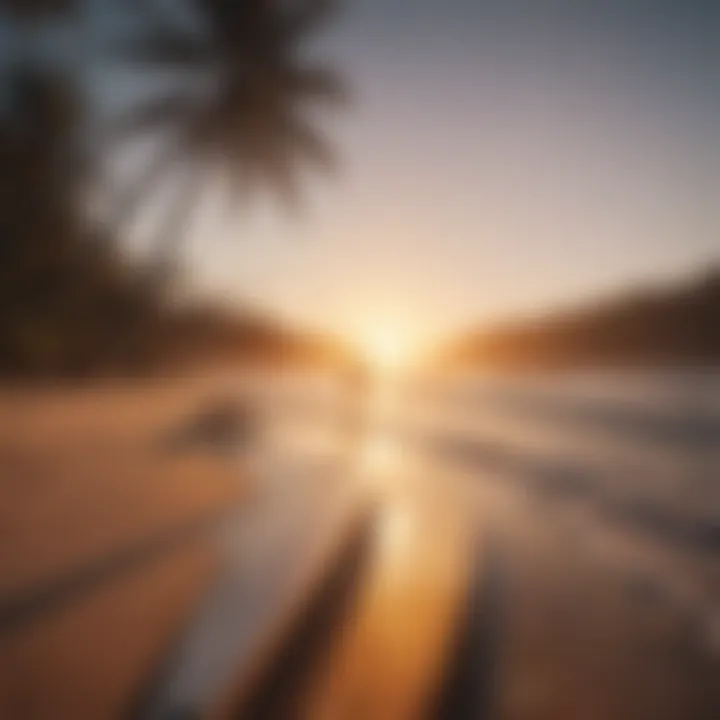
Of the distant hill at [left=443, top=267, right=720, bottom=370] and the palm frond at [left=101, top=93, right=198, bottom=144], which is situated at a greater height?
the palm frond at [left=101, top=93, right=198, bottom=144]

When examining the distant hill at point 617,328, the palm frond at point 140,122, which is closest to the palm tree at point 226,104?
the palm frond at point 140,122

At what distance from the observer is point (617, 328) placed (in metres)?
2.29

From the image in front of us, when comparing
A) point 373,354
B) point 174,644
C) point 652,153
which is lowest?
point 174,644

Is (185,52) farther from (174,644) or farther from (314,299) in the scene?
(174,644)

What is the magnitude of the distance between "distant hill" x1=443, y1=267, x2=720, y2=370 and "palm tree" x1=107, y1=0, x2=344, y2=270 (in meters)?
0.69

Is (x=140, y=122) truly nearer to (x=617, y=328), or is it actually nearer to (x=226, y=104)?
(x=617, y=328)

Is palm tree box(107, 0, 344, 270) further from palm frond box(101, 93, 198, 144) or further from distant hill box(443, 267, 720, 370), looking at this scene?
distant hill box(443, 267, 720, 370)

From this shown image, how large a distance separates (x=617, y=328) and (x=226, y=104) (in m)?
2.30

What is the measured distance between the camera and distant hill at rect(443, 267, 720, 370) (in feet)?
6.56

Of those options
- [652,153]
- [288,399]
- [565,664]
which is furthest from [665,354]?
[565,664]

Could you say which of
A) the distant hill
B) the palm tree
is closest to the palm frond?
the palm tree

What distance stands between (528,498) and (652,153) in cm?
133

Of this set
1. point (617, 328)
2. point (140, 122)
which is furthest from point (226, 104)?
point (617, 328)

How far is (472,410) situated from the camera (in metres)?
3.09
